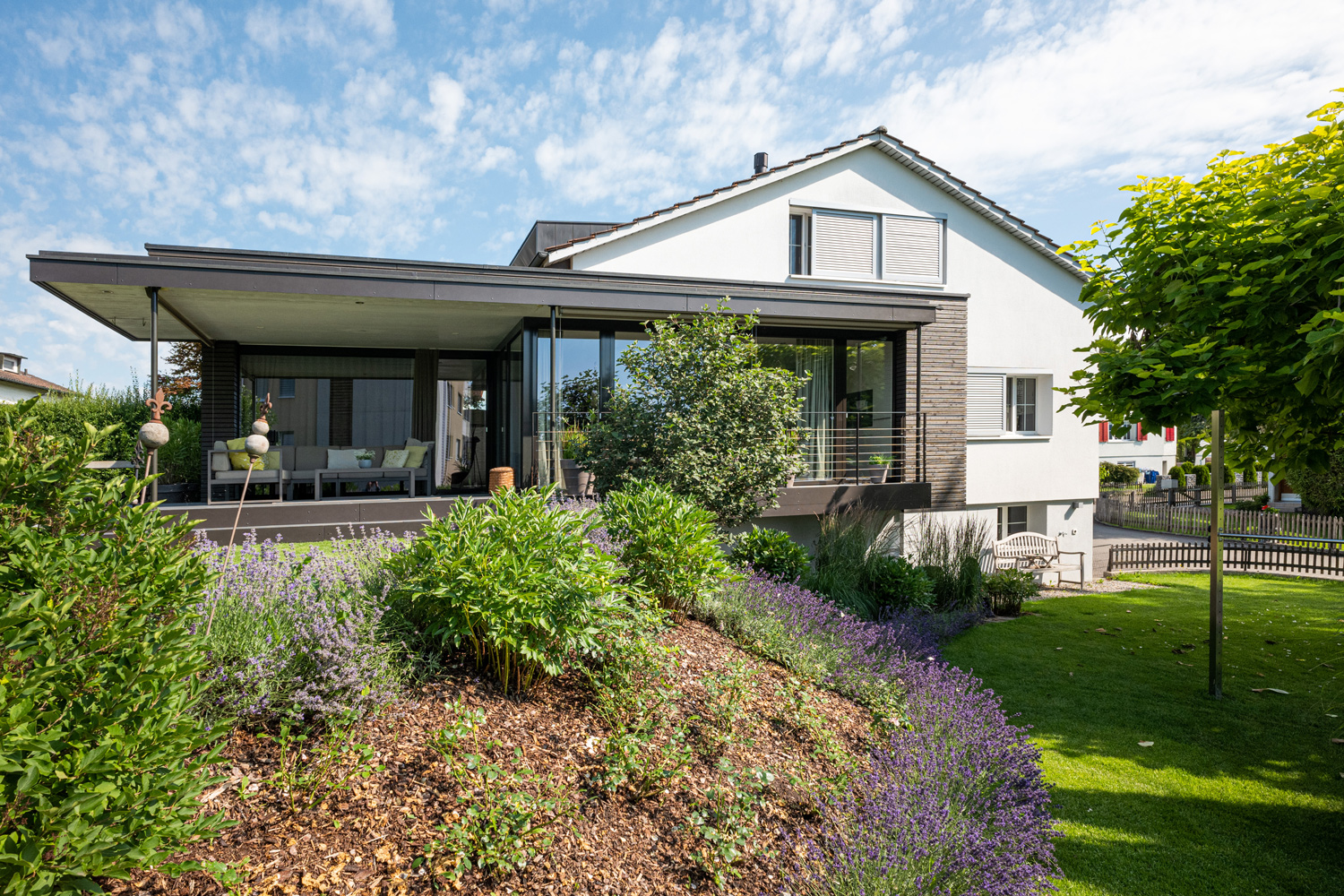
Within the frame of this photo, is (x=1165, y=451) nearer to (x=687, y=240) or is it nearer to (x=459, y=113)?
(x=687, y=240)

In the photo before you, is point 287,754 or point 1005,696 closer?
point 287,754

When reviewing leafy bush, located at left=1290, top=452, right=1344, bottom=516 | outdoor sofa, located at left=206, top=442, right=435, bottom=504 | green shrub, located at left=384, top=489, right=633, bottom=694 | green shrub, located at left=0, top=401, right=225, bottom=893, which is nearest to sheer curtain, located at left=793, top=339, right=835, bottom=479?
outdoor sofa, located at left=206, top=442, right=435, bottom=504

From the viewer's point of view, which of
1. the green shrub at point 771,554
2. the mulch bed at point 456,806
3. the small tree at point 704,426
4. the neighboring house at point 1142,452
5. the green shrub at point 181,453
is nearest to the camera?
the mulch bed at point 456,806

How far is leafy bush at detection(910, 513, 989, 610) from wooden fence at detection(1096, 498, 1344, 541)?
740 centimetres

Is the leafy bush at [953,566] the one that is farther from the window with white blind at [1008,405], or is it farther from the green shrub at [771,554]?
the window with white blind at [1008,405]

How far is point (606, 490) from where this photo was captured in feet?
23.4

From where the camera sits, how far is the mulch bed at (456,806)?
2.20 metres

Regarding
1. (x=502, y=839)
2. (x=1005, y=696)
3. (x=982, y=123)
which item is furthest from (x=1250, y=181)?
(x=502, y=839)

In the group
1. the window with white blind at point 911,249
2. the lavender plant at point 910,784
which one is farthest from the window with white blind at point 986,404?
the lavender plant at point 910,784

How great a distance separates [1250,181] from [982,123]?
3.26 m

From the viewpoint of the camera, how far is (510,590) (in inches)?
125

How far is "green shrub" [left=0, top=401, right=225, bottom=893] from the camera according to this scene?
1.53 metres

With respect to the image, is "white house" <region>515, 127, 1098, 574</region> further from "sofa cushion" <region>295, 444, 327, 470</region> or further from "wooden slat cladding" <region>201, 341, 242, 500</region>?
"wooden slat cladding" <region>201, 341, 242, 500</region>

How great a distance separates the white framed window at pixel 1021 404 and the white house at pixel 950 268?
1.2 inches
